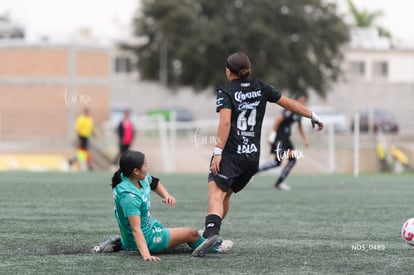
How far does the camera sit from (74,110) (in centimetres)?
4206

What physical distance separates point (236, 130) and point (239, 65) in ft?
2.00

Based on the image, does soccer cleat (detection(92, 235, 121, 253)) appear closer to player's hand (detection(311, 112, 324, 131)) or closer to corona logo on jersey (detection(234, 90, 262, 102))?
corona logo on jersey (detection(234, 90, 262, 102))

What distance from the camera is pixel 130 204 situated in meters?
8.41

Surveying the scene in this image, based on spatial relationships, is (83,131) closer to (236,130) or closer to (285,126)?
(285,126)

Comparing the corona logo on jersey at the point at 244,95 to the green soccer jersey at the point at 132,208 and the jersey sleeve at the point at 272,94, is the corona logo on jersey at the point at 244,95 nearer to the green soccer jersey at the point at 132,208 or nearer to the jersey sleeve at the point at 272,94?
the jersey sleeve at the point at 272,94

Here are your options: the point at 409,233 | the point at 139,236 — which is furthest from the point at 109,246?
the point at 409,233

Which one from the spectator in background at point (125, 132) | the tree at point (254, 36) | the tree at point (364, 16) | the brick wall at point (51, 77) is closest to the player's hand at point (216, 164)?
the spectator in background at point (125, 132)

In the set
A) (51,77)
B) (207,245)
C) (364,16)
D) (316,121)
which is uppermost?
(364,16)

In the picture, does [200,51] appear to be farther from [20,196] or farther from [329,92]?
[20,196]

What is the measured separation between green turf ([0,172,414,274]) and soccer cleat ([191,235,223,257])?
9 centimetres

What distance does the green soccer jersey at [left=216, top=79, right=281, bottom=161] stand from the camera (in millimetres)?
8953

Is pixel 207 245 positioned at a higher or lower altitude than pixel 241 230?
higher

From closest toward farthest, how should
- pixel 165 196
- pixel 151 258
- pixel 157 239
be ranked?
1. pixel 151 258
2. pixel 157 239
3. pixel 165 196

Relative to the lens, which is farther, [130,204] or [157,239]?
[157,239]
